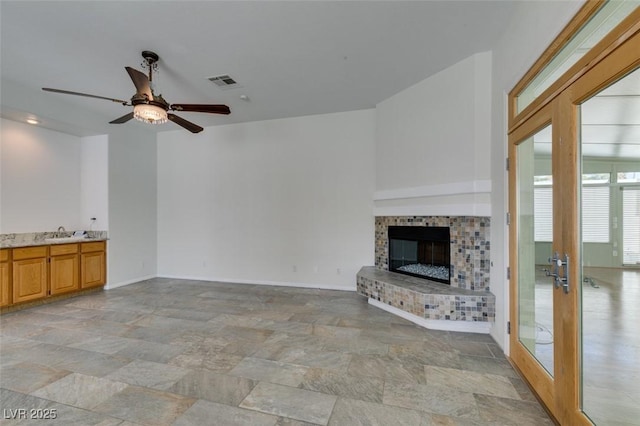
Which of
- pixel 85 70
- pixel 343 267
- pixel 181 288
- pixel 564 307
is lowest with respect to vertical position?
pixel 181 288

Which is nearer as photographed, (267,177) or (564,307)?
(564,307)

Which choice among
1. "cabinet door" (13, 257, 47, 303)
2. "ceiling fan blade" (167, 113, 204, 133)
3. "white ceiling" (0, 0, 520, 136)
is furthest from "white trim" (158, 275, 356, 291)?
"white ceiling" (0, 0, 520, 136)

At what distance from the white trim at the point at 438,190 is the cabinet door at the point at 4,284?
5.54 m

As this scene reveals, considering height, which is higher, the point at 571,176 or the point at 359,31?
the point at 359,31

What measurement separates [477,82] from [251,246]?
454 cm

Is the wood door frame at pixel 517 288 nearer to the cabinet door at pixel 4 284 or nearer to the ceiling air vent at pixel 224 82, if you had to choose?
the ceiling air vent at pixel 224 82

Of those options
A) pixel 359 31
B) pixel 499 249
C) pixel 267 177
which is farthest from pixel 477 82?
pixel 267 177

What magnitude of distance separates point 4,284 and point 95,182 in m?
2.09

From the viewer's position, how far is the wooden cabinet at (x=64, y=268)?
454cm

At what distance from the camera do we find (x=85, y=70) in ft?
11.7

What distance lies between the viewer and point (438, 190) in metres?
3.69

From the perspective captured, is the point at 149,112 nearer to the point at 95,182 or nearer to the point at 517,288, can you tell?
the point at 95,182

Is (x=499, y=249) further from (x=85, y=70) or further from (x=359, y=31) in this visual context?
(x=85, y=70)

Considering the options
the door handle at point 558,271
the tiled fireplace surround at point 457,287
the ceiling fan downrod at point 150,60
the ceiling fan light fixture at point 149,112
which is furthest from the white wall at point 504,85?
the ceiling fan downrod at point 150,60
